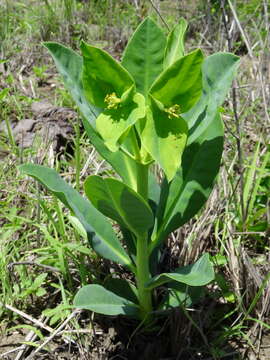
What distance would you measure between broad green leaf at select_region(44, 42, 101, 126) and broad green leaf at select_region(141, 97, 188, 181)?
228 mm

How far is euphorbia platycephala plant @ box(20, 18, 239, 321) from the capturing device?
0.94m

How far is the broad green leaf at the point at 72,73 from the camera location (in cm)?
114

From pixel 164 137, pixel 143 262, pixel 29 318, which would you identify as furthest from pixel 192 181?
pixel 29 318

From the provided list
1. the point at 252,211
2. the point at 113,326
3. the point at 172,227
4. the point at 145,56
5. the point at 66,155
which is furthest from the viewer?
the point at 66,155

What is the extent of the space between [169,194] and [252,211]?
58 cm

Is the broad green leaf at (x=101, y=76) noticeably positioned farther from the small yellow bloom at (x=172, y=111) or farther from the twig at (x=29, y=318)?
the twig at (x=29, y=318)

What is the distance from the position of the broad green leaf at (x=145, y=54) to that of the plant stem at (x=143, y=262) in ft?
0.65

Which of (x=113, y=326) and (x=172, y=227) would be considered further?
(x=113, y=326)

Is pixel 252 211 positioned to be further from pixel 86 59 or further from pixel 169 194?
pixel 86 59

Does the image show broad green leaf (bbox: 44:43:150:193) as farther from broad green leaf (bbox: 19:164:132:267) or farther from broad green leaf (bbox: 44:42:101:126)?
broad green leaf (bbox: 19:164:132:267)

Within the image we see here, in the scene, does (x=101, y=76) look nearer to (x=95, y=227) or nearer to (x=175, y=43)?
(x=175, y=43)

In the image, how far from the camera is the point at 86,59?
957 mm

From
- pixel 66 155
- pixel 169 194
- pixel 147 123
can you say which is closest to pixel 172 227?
pixel 169 194

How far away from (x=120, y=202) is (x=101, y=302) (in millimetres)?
295
